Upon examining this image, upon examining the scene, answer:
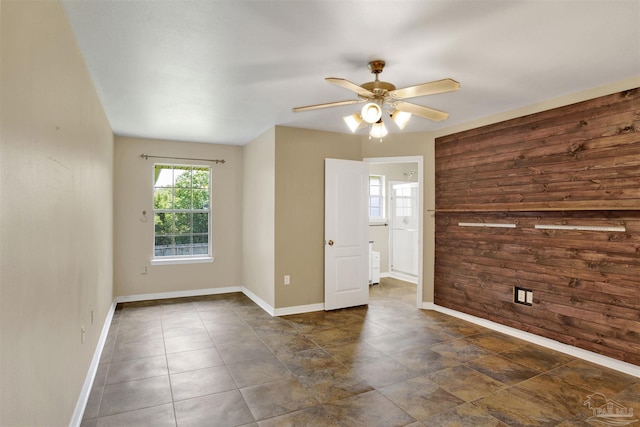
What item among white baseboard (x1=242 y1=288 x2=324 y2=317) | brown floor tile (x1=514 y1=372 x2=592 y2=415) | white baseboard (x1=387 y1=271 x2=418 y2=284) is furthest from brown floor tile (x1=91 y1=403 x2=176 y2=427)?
white baseboard (x1=387 y1=271 x2=418 y2=284)

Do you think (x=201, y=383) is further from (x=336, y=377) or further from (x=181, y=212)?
(x=181, y=212)

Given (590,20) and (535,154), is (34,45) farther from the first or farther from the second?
(535,154)

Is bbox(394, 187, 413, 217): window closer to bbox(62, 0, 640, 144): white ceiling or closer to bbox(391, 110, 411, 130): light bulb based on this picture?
bbox(62, 0, 640, 144): white ceiling

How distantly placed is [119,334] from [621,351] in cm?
489

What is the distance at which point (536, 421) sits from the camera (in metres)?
2.36

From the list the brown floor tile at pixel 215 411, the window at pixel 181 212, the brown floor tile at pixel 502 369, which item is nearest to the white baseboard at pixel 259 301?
the window at pixel 181 212


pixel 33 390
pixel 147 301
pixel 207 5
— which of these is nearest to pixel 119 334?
pixel 147 301

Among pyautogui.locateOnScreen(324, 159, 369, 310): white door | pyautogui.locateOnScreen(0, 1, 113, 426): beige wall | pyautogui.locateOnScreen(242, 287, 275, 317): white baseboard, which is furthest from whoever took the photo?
pyautogui.locateOnScreen(324, 159, 369, 310): white door

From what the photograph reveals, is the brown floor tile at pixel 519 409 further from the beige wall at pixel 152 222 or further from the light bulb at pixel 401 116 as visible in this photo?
the beige wall at pixel 152 222

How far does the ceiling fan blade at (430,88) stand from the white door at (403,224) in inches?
186

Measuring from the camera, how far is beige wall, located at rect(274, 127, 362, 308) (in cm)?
475

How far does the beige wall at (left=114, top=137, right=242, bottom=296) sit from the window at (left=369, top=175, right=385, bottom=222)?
103 inches

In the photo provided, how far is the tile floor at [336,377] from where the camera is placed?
2.43 metres

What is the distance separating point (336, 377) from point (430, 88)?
91.7 inches
